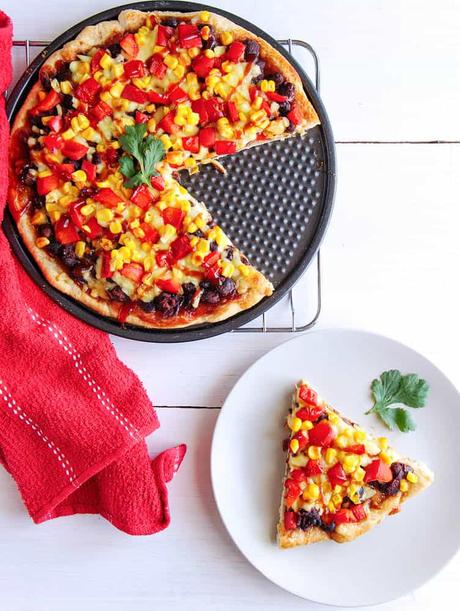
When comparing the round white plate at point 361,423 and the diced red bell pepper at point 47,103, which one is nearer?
the diced red bell pepper at point 47,103

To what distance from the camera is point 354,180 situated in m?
2.93

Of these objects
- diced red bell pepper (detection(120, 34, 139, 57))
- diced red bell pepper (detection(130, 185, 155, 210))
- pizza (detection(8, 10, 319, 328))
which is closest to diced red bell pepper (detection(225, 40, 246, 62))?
pizza (detection(8, 10, 319, 328))

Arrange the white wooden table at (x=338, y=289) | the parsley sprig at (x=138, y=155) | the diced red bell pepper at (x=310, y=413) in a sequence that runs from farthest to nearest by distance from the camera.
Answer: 1. the white wooden table at (x=338, y=289)
2. the diced red bell pepper at (x=310, y=413)
3. the parsley sprig at (x=138, y=155)

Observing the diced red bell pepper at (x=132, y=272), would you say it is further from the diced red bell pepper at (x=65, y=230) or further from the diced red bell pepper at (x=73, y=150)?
the diced red bell pepper at (x=73, y=150)

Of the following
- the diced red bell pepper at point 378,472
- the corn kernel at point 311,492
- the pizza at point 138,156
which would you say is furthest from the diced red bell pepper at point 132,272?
the diced red bell pepper at point 378,472

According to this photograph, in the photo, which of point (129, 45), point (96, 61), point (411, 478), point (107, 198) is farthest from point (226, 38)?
point (411, 478)

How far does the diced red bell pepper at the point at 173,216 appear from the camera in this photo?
2711mm

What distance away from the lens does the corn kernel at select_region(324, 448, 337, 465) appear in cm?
273

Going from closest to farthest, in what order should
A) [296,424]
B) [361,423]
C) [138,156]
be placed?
[138,156] → [296,424] → [361,423]

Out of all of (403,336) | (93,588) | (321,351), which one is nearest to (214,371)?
(321,351)

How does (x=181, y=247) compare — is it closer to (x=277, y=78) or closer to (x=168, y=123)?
(x=168, y=123)

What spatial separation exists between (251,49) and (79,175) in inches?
28.6

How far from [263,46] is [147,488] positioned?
1583mm

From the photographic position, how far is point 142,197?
2699mm
